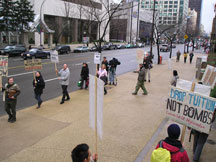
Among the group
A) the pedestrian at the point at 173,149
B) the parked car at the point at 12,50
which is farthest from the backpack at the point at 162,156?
the parked car at the point at 12,50

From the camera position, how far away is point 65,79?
32.2ft

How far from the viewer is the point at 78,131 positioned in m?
6.94

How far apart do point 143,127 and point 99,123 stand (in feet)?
11.5

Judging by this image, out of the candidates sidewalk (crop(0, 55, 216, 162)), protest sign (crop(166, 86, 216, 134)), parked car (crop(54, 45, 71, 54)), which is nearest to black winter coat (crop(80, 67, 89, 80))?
sidewalk (crop(0, 55, 216, 162))

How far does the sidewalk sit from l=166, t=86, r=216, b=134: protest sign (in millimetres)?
1284

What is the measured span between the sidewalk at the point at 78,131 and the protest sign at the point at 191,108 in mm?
1284

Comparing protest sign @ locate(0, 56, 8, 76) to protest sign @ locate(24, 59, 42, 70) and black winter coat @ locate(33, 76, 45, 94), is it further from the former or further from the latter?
black winter coat @ locate(33, 76, 45, 94)

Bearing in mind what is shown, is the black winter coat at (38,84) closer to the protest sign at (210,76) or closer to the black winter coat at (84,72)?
the black winter coat at (84,72)

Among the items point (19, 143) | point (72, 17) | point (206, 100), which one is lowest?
point (19, 143)

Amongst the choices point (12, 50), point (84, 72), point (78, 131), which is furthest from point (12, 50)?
point (78, 131)

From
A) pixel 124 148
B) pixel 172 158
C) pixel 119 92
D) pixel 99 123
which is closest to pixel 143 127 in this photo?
pixel 124 148

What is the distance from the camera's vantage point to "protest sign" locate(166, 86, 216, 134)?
4465mm

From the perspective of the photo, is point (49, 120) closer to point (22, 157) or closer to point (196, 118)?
point (22, 157)

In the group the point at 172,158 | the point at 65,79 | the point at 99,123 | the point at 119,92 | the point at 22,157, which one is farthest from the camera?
the point at 119,92
